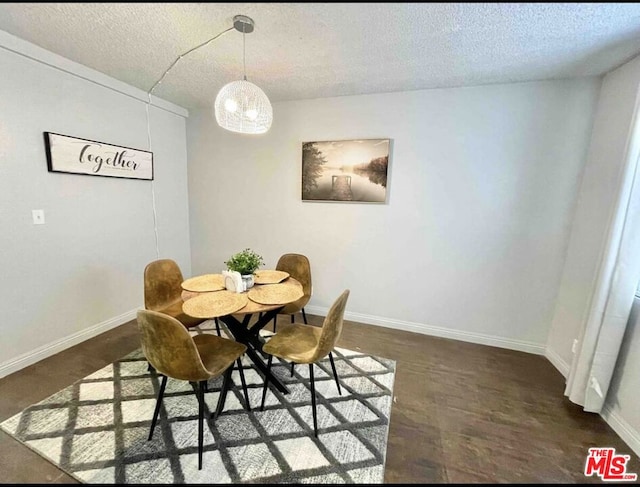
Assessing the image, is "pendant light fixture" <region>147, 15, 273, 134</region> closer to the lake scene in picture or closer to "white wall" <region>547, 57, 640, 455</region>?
the lake scene in picture

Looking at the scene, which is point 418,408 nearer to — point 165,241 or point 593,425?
point 593,425

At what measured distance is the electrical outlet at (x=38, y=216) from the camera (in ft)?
7.19

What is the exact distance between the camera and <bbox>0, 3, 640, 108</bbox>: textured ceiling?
1536mm

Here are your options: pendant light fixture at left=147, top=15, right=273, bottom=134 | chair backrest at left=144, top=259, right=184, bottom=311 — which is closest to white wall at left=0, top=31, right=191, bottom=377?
chair backrest at left=144, top=259, right=184, bottom=311

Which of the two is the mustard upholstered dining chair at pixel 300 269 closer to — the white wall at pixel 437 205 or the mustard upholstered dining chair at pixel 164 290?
the white wall at pixel 437 205

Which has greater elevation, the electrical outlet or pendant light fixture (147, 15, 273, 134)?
pendant light fixture (147, 15, 273, 134)

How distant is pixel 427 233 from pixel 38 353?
3.67m

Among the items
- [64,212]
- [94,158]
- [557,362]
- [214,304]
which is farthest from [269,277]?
[557,362]

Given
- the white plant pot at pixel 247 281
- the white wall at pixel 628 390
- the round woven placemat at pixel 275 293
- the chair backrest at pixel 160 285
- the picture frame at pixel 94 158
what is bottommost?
the white wall at pixel 628 390

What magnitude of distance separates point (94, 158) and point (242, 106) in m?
1.84

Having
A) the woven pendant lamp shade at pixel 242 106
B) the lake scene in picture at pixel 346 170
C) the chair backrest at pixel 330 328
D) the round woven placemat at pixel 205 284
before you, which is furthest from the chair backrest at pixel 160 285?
the lake scene in picture at pixel 346 170

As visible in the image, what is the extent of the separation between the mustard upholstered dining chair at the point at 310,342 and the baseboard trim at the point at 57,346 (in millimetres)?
2014

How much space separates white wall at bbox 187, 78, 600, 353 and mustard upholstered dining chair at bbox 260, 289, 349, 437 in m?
1.32

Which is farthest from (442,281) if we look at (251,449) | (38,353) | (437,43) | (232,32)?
(38,353)
